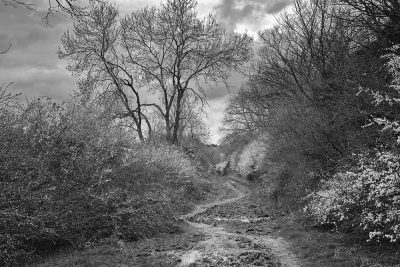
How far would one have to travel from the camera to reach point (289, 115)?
1421 centimetres

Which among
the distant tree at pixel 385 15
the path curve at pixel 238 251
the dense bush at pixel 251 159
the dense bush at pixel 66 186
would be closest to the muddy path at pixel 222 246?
the path curve at pixel 238 251

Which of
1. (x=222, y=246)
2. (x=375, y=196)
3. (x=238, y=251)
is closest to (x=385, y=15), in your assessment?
(x=375, y=196)

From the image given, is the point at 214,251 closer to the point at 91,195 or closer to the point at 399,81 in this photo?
the point at 91,195

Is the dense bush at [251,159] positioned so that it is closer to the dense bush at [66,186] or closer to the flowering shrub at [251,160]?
the flowering shrub at [251,160]

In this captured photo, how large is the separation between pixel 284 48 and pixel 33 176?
14689 mm

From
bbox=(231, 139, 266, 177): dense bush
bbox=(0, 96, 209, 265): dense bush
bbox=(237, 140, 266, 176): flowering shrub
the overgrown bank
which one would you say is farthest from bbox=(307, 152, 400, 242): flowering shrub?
bbox=(237, 140, 266, 176): flowering shrub

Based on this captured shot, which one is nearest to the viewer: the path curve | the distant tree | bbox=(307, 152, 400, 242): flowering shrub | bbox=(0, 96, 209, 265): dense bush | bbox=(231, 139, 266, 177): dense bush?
bbox=(307, 152, 400, 242): flowering shrub

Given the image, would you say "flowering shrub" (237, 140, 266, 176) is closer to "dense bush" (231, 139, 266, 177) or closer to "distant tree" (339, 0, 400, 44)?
"dense bush" (231, 139, 266, 177)

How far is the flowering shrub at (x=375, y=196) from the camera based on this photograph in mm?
6156

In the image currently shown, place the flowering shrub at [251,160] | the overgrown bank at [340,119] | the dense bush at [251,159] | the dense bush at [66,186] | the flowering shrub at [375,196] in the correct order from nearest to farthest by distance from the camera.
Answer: the flowering shrub at [375,196] → the overgrown bank at [340,119] → the dense bush at [66,186] → the dense bush at [251,159] → the flowering shrub at [251,160]

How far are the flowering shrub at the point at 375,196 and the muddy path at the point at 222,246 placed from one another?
5.29ft

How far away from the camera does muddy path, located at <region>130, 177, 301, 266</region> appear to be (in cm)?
805

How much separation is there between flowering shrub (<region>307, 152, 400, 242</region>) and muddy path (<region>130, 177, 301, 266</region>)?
161 centimetres

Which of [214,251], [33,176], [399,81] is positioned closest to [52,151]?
[33,176]
